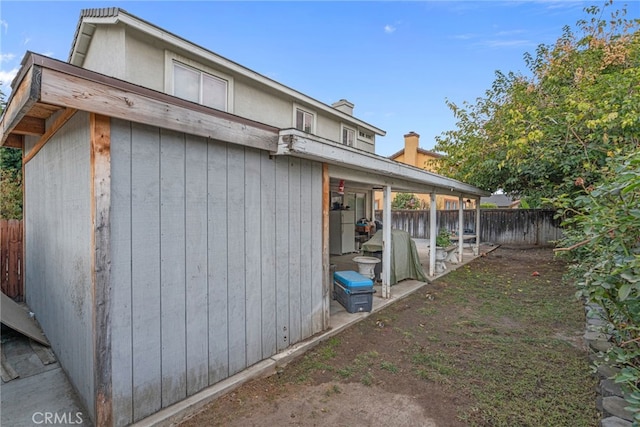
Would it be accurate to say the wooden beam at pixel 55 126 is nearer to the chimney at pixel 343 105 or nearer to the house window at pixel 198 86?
the house window at pixel 198 86

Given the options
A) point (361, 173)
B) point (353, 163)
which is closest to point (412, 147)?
point (361, 173)

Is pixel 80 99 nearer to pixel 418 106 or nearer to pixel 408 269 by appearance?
pixel 408 269

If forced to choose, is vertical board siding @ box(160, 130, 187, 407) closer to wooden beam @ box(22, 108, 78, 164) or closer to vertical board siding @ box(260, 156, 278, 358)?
wooden beam @ box(22, 108, 78, 164)

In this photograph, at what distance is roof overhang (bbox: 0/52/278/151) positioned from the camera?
6.02 ft

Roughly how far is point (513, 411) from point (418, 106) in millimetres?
11736

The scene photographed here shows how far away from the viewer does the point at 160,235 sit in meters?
2.50

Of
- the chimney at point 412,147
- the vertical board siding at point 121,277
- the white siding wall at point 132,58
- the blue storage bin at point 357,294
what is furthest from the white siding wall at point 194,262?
the chimney at point 412,147

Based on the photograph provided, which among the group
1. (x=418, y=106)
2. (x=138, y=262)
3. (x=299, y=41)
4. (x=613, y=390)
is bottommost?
(x=613, y=390)

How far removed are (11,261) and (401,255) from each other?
7928mm

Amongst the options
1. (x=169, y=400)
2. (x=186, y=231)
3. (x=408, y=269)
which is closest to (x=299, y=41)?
(x=408, y=269)

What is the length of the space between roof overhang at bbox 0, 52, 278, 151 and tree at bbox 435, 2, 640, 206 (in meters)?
5.32

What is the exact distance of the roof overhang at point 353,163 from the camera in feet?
11.0

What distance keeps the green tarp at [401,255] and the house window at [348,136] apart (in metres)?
5.79

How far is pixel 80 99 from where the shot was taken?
195cm
